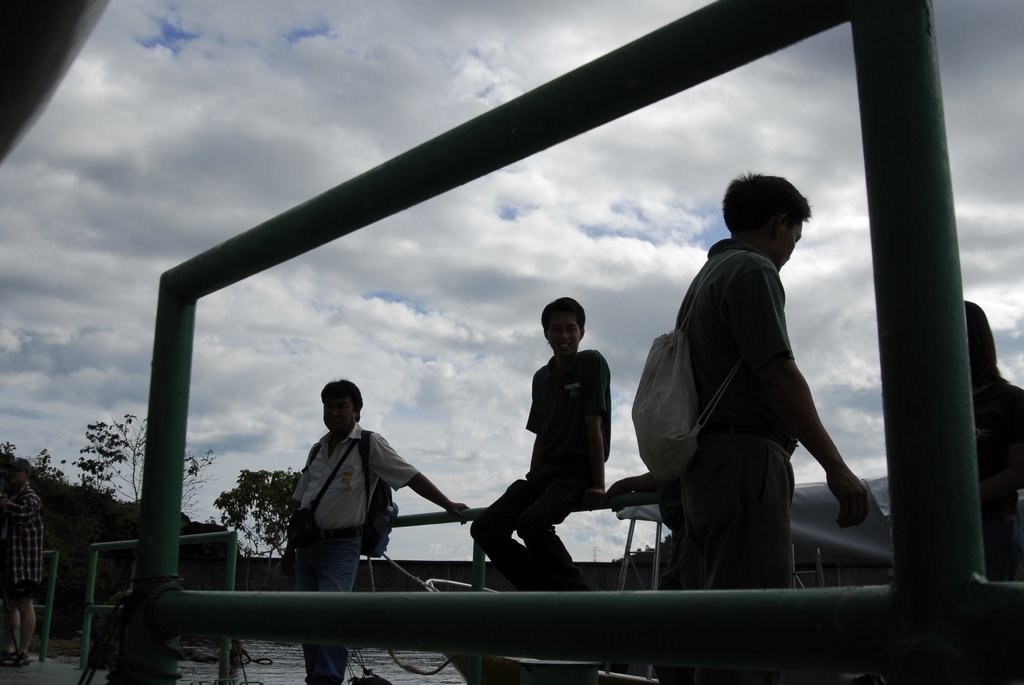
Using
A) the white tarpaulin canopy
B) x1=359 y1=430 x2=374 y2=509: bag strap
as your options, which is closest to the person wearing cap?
x1=359 y1=430 x2=374 y2=509: bag strap

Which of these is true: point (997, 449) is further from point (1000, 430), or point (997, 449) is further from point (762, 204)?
point (762, 204)

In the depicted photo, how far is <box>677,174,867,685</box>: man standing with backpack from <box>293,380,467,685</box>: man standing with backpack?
2.23 metres

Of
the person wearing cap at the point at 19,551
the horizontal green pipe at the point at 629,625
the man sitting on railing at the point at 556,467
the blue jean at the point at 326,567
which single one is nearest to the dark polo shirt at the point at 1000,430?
the man sitting on railing at the point at 556,467

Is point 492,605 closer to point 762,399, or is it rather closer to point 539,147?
point 539,147

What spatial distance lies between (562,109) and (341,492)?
3.83 metres

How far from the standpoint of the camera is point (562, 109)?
96 cm

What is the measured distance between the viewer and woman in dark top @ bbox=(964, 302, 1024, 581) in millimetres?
3117

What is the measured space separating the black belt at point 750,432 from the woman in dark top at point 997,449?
1.09m

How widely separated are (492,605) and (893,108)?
1.62 ft

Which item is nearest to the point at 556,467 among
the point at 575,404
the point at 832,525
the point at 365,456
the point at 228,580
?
the point at 575,404

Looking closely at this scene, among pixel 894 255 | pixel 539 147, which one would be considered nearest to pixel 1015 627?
pixel 894 255

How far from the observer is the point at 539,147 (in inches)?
39.1

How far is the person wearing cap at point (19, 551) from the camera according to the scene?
7.68 metres

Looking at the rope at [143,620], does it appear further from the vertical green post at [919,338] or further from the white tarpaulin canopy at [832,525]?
the white tarpaulin canopy at [832,525]
